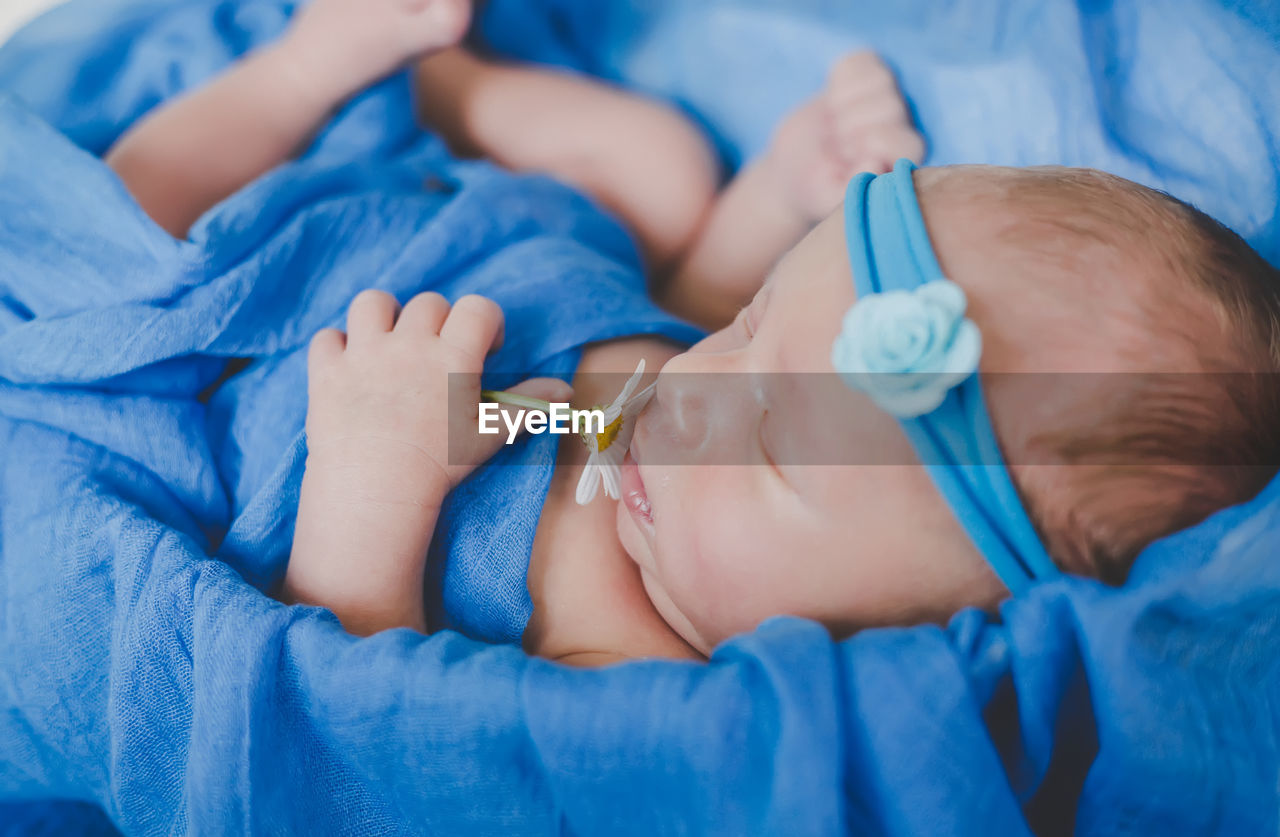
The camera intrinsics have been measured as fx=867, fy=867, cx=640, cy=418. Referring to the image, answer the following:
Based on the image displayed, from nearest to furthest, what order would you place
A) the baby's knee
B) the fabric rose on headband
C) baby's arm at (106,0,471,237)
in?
the fabric rose on headband < baby's arm at (106,0,471,237) < the baby's knee

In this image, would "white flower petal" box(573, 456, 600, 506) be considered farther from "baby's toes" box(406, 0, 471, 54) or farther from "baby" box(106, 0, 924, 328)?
"baby's toes" box(406, 0, 471, 54)

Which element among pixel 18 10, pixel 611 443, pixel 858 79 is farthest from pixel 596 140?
pixel 18 10

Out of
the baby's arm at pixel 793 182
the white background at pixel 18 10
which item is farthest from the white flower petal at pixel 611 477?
the white background at pixel 18 10

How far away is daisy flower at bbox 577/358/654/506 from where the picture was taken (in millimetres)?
749

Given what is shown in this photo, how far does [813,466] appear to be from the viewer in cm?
65

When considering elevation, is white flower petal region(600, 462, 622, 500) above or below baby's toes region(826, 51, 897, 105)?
below

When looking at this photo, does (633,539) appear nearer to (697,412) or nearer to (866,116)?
(697,412)

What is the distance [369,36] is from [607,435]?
27.6 inches

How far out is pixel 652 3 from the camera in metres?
1.40

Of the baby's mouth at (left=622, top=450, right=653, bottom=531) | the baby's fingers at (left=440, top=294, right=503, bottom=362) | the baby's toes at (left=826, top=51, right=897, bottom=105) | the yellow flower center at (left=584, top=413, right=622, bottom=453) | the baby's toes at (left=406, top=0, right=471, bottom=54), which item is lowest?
the baby's mouth at (left=622, top=450, right=653, bottom=531)

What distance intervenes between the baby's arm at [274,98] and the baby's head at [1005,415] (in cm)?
68

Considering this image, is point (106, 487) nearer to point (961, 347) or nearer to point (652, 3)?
point (961, 347)

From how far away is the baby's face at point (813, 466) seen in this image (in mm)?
625

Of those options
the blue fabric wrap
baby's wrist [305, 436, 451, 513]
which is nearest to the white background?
the blue fabric wrap
